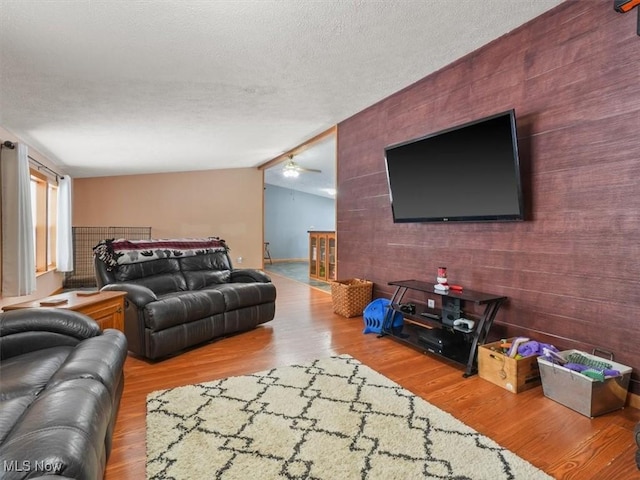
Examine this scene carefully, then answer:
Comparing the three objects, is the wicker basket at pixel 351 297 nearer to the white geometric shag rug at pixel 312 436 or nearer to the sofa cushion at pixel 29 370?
the white geometric shag rug at pixel 312 436

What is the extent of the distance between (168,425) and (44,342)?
0.79m

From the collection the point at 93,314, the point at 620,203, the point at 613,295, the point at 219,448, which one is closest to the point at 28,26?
the point at 93,314

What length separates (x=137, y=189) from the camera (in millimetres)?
7223

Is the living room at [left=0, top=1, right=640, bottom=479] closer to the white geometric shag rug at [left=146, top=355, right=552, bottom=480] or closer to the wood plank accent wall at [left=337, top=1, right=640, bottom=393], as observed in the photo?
the wood plank accent wall at [left=337, top=1, right=640, bottom=393]

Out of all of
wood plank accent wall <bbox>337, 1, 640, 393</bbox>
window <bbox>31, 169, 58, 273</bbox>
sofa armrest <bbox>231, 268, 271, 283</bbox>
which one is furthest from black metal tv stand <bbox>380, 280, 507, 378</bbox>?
window <bbox>31, 169, 58, 273</bbox>

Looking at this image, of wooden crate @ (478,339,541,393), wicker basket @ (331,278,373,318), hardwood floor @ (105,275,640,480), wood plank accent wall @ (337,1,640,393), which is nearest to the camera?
hardwood floor @ (105,275,640,480)

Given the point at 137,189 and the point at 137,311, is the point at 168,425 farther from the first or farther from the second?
the point at 137,189

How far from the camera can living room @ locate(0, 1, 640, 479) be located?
1.99m

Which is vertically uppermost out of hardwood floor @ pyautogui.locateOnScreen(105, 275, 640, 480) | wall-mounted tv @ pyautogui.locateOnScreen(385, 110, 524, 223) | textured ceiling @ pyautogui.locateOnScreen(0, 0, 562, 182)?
textured ceiling @ pyautogui.locateOnScreen(0, 0, 562, 182)

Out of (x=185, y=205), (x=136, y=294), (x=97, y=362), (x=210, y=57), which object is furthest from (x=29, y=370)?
(x=185, y=205)

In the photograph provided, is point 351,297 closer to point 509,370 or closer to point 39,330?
point 509,370

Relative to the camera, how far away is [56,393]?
4.14ft

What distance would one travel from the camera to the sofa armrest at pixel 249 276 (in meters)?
3.71

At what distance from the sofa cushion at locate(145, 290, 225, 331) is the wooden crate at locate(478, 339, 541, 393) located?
2.21m
